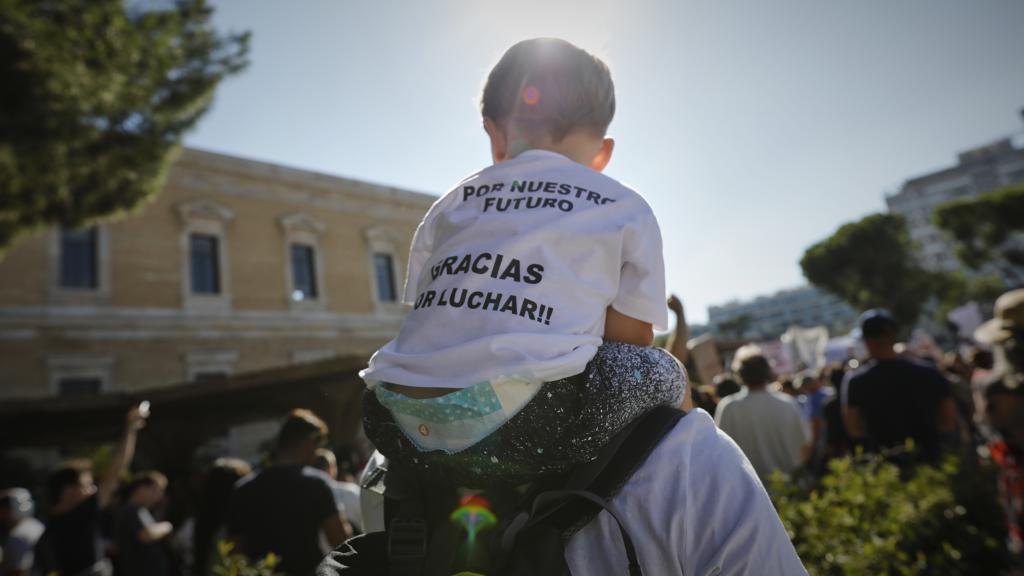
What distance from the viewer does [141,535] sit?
449 centimetres

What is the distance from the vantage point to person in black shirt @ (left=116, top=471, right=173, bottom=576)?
4.42 meters

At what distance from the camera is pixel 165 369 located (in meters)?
17.6

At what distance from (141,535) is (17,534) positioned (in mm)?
1093

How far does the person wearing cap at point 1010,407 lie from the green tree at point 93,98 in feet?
32.3

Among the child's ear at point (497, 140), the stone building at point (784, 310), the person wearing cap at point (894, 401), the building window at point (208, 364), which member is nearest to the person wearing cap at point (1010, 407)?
the person wearing cap at point (894, 401)

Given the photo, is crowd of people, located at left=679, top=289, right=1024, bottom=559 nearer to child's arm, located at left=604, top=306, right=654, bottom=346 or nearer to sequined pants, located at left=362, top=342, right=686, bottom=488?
child's arm, located at left=604, top=306, right=654, bottom=346

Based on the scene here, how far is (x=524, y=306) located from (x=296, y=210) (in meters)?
22.5

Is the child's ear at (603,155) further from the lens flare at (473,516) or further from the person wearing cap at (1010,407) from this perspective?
the person wearing cap at (1010,407)

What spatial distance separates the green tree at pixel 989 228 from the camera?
106 ft

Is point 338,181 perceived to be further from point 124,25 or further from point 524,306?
point 524,306

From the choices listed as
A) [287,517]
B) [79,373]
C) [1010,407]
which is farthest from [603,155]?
[79,373]

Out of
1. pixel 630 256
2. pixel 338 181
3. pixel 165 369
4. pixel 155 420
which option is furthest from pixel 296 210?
pixel 630 256

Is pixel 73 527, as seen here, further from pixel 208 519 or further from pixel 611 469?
pixel 611 469

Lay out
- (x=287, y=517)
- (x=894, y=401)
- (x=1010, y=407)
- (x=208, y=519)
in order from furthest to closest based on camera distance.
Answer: (x=208, y=519)
(x=894, y=401)
(x=287, y=517)
(x=1010, y=407)
